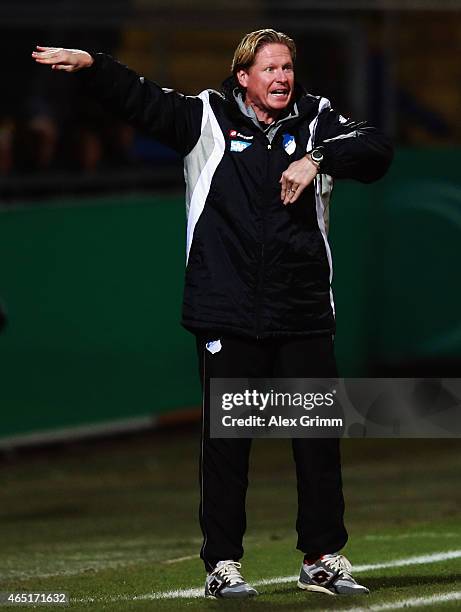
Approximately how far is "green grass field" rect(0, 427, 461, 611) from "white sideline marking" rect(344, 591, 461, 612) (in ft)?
0.04

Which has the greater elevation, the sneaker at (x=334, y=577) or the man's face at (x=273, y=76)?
the man's face at (x=273, y=76)

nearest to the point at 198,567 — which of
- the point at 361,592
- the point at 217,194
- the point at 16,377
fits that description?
the point at 361,592

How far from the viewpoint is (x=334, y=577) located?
20.3 feet

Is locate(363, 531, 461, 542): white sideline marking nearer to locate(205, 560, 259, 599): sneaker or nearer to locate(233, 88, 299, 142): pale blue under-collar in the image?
locate(205, 560, 259, 599): sneaker

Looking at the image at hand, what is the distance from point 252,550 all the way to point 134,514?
2.02 meters

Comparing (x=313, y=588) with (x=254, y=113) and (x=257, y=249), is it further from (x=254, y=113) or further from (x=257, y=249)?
(x=254, y=113)

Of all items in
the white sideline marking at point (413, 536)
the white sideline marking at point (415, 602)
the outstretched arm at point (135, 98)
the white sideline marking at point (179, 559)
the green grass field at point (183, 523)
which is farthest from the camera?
the white sideline marking at point (413, 536)

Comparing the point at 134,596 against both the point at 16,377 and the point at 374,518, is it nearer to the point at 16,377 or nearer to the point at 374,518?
the point at 374,518

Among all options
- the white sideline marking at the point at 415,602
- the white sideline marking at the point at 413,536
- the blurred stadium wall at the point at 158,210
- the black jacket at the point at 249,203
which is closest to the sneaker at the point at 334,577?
the white sideline marking at the point at 415,602

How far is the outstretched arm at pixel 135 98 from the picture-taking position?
600 centimetres

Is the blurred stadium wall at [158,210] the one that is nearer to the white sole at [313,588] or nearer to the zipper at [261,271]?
the white sole at [313,588]

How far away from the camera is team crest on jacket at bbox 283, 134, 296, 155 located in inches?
244

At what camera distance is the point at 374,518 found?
943 cm

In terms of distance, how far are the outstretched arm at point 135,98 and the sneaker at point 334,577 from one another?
5.25ft
